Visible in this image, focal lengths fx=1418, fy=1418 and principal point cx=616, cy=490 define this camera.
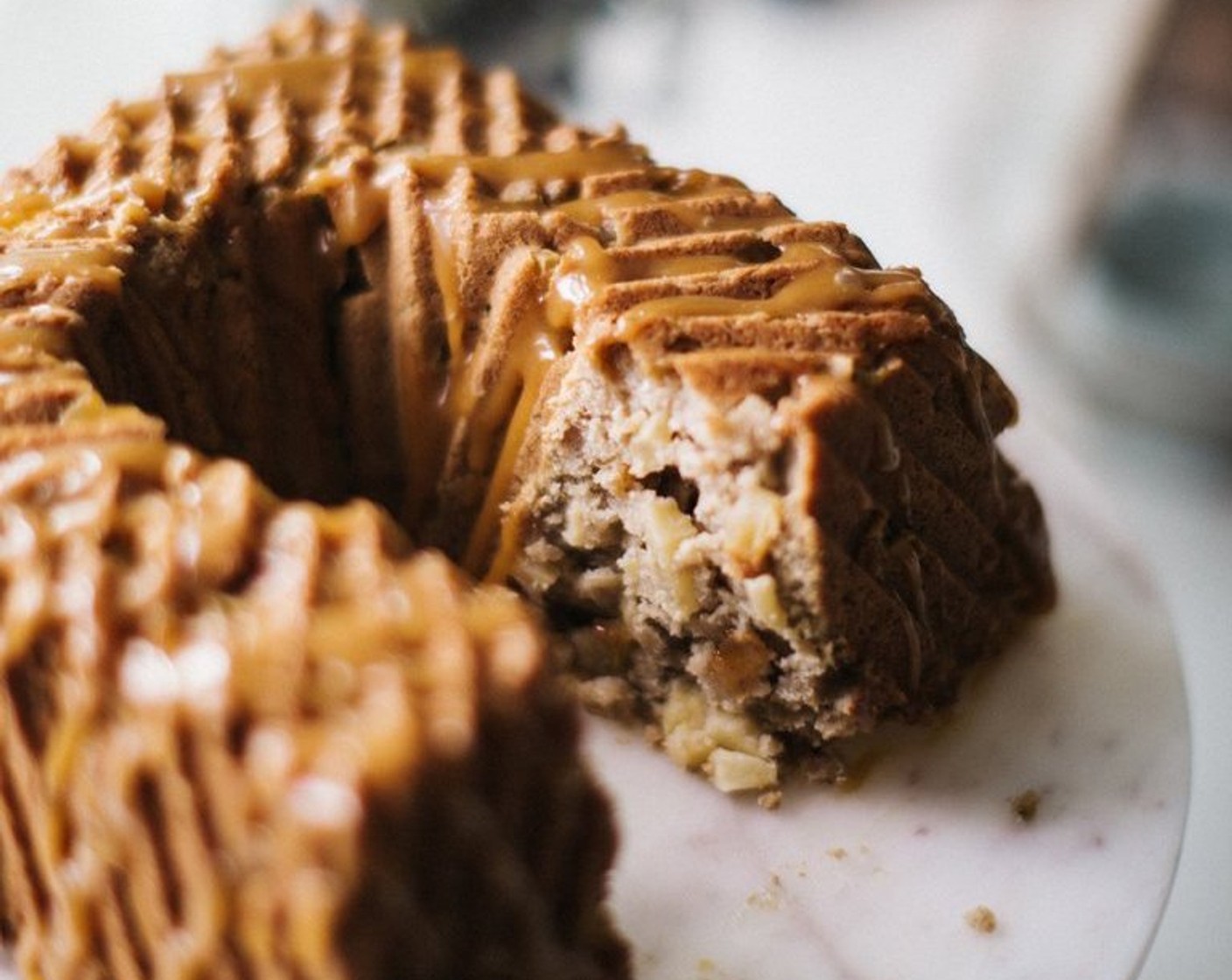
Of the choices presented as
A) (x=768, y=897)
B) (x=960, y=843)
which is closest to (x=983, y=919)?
(x=960, y=843)

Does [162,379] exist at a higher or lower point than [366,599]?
lower

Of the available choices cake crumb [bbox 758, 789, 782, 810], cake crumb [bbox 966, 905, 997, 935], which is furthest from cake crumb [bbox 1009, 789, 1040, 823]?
cake crumb [bbox 758, 789, 782, 810]

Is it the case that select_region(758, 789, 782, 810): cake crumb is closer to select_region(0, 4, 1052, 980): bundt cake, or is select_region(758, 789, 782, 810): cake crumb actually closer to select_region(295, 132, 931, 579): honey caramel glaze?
select_region(0, 4, 1052, 980): bundt cake

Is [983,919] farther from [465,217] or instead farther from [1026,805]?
[465,217]

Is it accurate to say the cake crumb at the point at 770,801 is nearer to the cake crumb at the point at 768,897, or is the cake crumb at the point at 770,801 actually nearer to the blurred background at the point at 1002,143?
the cake crumb at the point at 768,897

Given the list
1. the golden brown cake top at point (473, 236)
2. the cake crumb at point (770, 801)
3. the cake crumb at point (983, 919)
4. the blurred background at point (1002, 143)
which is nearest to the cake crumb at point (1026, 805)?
the cake crumb at point (983, 919)

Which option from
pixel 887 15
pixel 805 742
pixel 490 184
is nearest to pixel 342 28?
pixel 490 184

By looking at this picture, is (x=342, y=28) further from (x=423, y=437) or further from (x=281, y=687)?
(x=281, y=687)
